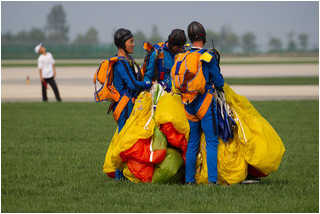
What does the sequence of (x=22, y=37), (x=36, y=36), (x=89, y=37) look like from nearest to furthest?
(x=36, y=36) → (x=22, y=37) → (x=89, y=37)

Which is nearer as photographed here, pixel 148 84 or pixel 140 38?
pixel 148 84

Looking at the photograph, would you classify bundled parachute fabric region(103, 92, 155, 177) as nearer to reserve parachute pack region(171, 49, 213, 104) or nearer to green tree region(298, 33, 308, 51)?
reserve parachute pack region(171, 49, 213, 104)

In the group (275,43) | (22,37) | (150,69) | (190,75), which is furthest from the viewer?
(275,43)

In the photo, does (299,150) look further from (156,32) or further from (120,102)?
(156,32)

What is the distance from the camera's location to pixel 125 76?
7418 mm

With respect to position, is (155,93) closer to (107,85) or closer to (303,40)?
(107,85)

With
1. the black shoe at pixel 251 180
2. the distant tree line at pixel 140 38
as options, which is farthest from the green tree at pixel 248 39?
the black shoe at pixel 251 180

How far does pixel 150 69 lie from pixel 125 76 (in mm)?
298

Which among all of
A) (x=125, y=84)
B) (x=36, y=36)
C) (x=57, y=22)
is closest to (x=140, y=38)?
(x=36, y=36)

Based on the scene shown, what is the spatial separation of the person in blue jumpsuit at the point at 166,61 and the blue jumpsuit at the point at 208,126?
1.06 ft

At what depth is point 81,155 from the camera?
32.3ft

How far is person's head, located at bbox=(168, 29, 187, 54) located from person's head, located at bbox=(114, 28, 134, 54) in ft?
1.56

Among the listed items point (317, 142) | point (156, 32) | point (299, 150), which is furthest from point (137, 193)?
point (156, 32)

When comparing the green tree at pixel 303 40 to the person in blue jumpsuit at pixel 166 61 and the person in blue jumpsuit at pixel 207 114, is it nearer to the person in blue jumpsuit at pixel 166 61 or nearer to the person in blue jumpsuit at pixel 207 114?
the person in blue jumpsuit at pixel 166 61
